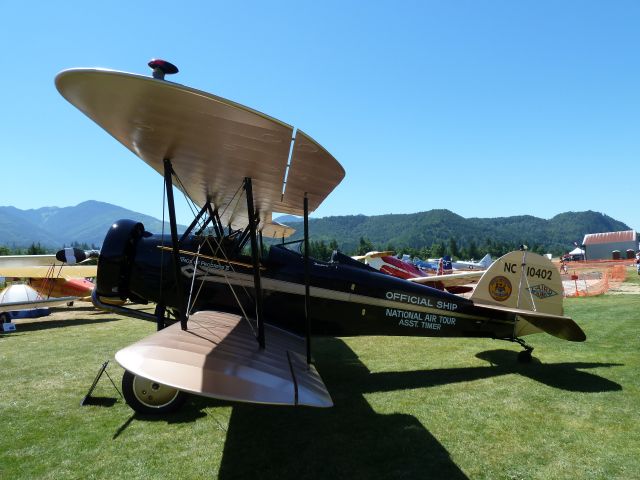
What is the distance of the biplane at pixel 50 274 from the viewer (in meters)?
10.1

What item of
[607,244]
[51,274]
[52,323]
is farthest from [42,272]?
[607,244]

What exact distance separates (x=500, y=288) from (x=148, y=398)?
5.85 m

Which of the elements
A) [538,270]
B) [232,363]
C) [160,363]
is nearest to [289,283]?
[232,363]

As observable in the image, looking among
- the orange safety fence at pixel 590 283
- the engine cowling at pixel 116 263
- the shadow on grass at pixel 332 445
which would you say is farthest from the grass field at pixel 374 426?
the orange safety fence at pixel 590 283

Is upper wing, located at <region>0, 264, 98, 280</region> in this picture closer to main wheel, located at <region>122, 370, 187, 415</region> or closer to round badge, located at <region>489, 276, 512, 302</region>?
main wheel, located at <region>122, 370, 187, 415</region>

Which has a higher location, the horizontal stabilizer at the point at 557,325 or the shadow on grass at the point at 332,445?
the horizontal stabilizer at the point at 557,325

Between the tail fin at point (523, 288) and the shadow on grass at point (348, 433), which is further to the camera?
the tail fin at point (523, 288)

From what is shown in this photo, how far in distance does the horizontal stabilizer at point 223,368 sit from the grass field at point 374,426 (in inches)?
33.8

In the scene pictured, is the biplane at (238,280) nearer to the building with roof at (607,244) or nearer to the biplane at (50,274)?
the biplane at (50,274)

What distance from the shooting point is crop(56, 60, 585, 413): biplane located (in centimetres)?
292

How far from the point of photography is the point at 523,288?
7.09 metres

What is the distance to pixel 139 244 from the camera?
611 cm

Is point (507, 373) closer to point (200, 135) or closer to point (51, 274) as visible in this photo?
point (200, 135)

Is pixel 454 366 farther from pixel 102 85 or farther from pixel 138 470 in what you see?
pixel 102 85
